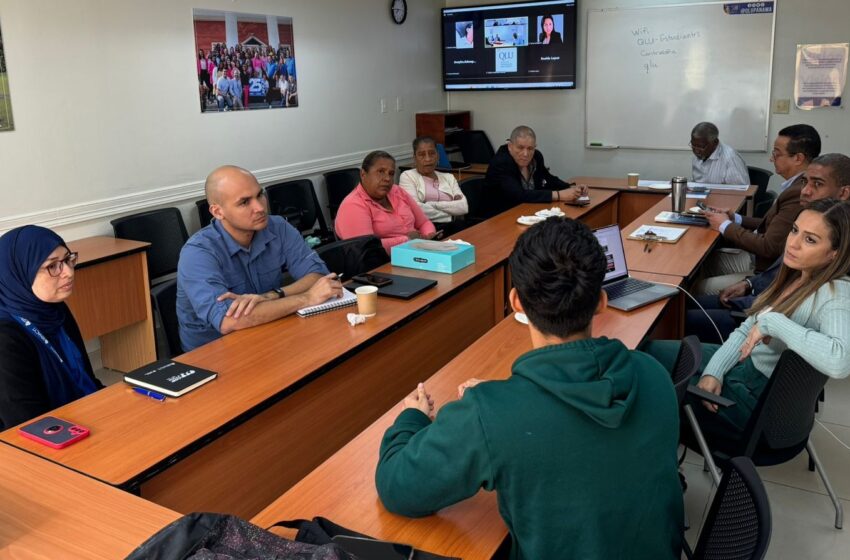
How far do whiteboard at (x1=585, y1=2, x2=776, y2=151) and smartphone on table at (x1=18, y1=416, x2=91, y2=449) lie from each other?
6.32 meters

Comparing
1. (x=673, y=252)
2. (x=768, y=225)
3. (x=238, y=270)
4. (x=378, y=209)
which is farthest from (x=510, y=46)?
(x=238, y=270)

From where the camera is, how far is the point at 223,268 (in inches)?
113

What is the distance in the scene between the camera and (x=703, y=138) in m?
5.54

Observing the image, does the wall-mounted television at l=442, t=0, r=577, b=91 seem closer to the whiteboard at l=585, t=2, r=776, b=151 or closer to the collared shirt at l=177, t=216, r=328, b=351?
the whiteboard at l=585, t=2, r=776, b=151

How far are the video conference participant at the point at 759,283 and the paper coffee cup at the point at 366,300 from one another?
1744mm

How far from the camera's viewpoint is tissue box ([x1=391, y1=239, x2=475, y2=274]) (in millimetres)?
3320

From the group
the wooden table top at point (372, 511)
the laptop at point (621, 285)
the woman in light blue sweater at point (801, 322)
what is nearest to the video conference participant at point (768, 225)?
the laptop at point (621, 285)

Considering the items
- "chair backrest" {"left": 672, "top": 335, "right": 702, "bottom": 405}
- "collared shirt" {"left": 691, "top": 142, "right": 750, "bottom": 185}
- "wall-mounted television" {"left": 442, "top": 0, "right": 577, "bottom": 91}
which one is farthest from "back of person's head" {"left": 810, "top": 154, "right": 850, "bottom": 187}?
"wall-mounted television" {"left": 442, "top": 0, "right": 577, "bottom": 91}

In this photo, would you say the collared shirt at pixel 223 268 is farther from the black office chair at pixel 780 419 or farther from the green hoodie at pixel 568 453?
the black office chair at pixel 780 419

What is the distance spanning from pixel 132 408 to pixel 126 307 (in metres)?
2.32

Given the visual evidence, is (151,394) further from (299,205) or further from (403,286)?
(299,205)

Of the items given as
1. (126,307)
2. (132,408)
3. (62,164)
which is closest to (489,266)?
(132,408)

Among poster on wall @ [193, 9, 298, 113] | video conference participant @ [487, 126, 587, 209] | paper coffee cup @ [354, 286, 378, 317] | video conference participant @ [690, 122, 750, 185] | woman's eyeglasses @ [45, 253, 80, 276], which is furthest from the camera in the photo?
video conference participant @ [690, 122, 750, 185]

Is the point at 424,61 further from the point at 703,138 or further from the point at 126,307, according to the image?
the point at 126,307
